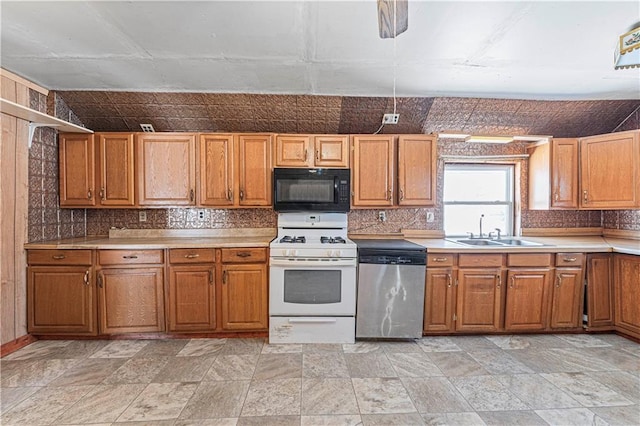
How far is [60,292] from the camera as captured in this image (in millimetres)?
2773

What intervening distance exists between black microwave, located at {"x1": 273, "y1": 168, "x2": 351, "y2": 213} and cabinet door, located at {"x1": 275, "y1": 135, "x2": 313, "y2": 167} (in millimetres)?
125

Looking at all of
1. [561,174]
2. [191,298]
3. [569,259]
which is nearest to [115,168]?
[191,298]

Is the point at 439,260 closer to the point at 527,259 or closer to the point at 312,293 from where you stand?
the point at 527,259

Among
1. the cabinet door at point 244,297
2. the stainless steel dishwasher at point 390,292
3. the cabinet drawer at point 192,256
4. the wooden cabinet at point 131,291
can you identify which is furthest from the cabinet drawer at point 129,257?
the stainless steel dishwasher at point 390,292

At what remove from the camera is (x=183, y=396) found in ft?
6.68

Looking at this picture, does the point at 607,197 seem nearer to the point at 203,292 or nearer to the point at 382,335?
the point at 382,335

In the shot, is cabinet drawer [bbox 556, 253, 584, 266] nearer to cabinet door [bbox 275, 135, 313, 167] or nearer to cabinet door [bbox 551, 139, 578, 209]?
cabinet door [bbox 551, 139, 578, 209]

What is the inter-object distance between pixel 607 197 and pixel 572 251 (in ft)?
2.62

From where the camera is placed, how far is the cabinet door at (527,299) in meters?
2.91

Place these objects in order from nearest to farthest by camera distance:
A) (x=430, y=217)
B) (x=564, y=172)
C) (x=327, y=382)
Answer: (x=327, y=382), (x=564, y=172), (x=430, y=217)

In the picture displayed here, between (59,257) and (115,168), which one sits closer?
(59,257)

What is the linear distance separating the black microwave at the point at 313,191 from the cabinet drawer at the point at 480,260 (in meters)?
1.21

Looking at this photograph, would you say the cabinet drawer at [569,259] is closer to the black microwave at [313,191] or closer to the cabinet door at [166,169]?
the black microwave at [313,191]

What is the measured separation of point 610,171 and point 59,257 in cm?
546
